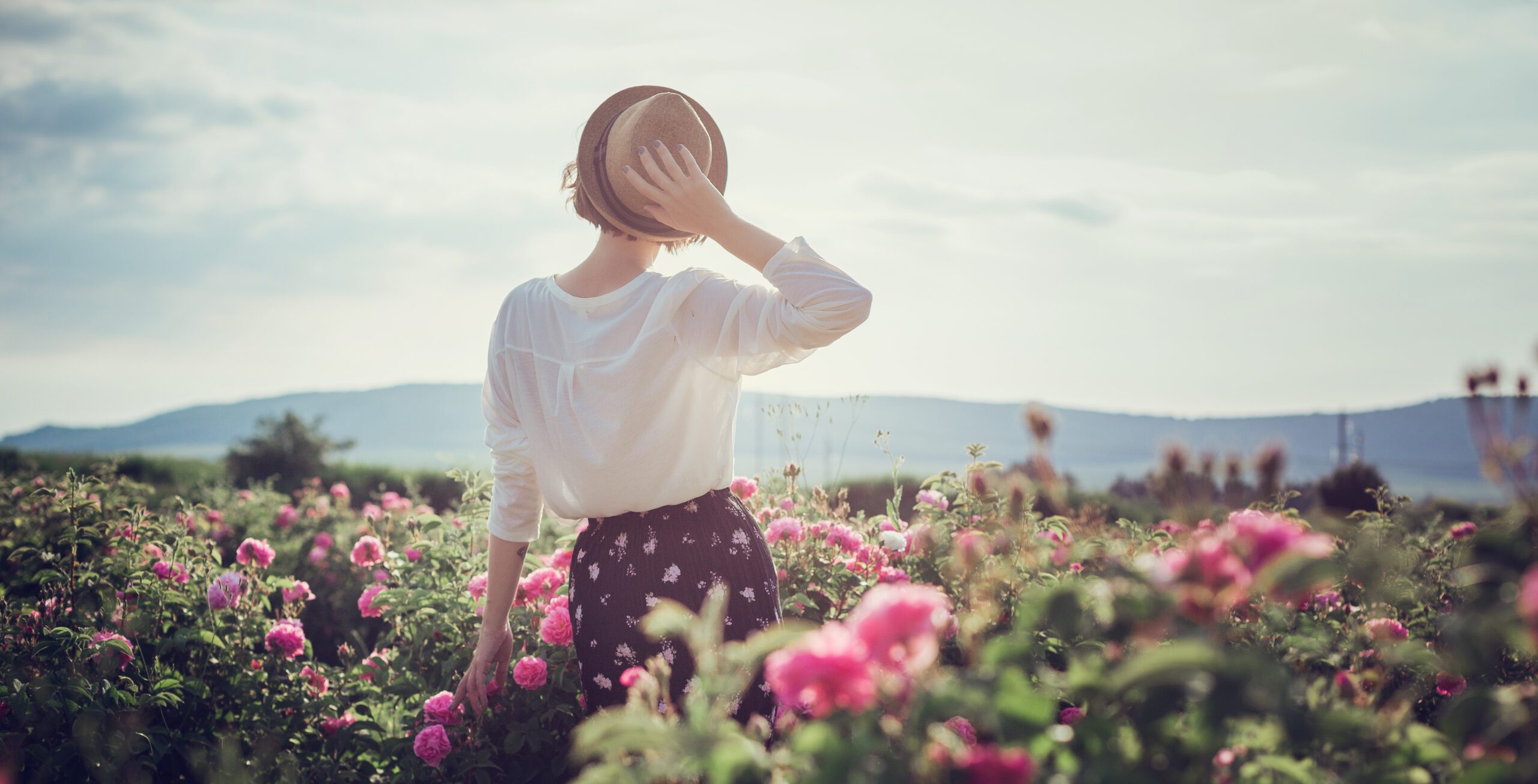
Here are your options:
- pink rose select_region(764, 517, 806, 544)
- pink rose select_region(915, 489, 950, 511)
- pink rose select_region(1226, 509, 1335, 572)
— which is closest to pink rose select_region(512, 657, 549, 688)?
pink rose select_region(764, 517, 806, 544)

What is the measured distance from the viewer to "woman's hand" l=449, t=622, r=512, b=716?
245 centimetres

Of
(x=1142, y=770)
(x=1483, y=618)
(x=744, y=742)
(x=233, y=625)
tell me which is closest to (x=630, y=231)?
(x=744, y=742)

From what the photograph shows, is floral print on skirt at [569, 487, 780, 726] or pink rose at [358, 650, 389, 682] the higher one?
floral print on skirt at [569, 487, 780, 726]

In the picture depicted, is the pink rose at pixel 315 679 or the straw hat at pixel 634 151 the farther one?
the pink rose at pixel 315 679

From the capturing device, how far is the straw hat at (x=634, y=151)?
2.13 meters

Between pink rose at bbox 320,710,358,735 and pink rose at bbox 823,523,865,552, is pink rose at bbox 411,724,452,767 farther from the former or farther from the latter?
pink rose at bbox 823,523,865,552

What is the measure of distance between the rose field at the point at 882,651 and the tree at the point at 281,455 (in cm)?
776

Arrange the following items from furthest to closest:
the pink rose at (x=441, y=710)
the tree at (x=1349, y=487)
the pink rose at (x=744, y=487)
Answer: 1. the tree at (x=1349, y=487)
2. the pink rose at (x=744, y=487)
3. the pink rose at (x=441, y=710)

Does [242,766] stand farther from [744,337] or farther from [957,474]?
[957,474]

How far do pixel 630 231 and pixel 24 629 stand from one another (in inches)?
106

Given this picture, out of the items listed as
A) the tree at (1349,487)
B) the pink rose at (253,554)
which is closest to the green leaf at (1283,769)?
the pink rose at (253,554)

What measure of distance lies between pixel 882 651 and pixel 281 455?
574 inches

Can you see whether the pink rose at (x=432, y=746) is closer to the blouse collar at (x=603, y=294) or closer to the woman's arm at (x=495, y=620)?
the woman's arm at (x=495, y=620)

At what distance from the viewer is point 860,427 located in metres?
4.59
